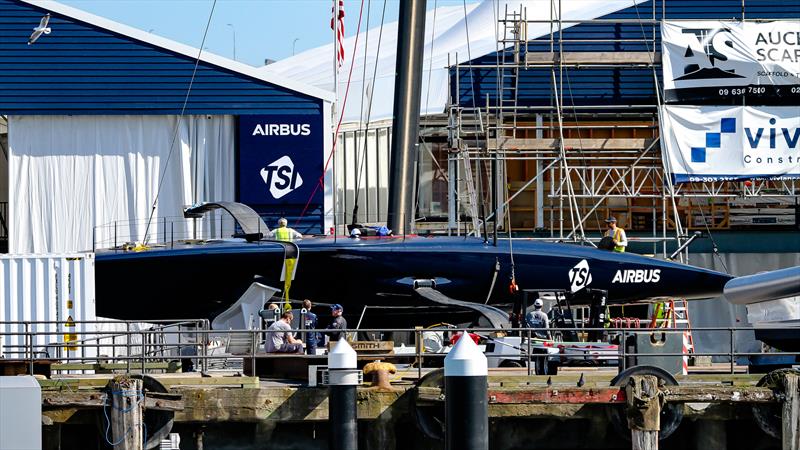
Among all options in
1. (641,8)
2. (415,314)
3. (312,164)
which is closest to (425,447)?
(415,314)

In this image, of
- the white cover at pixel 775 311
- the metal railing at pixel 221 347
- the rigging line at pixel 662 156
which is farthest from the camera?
the rigging line at pixel 662 156

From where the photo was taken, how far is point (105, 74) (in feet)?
107

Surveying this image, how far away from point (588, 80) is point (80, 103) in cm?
1171

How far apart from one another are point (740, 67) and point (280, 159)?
10.6 m

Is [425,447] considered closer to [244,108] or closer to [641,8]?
[244,108]

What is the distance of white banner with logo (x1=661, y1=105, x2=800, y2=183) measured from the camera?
31984 millimetres

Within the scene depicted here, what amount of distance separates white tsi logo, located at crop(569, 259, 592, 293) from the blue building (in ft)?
27.8

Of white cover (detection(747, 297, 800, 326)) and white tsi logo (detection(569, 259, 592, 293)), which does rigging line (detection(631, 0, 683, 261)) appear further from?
white cover (detection(747, 297, 800, 326))

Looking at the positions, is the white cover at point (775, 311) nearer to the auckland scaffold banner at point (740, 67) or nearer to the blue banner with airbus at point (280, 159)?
the auckland scaffold banner at point (740, 67)

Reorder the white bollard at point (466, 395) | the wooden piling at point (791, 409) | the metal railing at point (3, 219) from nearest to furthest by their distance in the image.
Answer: the white bollard at point (466, 395) < the wooden piling at point (791, 409) < the metal railing at point (3, 219)

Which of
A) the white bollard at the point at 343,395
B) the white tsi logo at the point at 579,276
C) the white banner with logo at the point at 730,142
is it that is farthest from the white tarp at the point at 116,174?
the white bollard at the point at 343,395

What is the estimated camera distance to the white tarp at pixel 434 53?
34531 mm

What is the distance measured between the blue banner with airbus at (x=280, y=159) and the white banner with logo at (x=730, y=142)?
25.8 feet

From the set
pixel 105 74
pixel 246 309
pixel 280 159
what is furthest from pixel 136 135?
pixel 246 309
